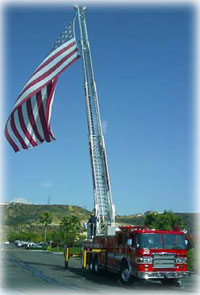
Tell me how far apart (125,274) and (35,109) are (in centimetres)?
853

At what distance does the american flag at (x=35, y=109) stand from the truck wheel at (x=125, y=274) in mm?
6670

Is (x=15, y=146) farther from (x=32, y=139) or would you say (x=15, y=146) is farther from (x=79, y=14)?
(x=79, y=14)

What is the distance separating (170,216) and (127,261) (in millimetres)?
46103

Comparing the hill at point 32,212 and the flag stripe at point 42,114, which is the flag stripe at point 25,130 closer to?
the flag stripe at point 42,114

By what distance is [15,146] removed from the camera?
64.5 ft

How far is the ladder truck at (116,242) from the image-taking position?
15.0 m

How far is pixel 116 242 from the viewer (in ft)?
57.1

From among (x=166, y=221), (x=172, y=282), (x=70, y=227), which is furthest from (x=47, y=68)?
(x=70, y=227)

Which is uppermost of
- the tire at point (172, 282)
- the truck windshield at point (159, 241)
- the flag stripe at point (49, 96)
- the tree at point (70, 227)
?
the flag stripe at point (49, 96)

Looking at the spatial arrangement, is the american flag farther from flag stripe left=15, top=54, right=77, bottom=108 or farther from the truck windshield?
the truck windshield

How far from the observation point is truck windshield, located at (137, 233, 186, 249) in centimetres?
1516

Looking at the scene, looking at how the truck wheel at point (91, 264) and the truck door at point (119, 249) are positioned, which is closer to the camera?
the truck door at point (119, 249)

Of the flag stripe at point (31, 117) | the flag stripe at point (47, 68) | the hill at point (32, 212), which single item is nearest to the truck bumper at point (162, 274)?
the flag stripe at point (31, 117)

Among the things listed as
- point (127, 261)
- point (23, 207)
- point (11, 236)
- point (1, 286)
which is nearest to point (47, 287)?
point (1, 286)
